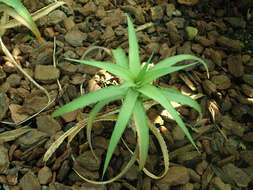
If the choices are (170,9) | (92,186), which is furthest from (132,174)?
(170,9)

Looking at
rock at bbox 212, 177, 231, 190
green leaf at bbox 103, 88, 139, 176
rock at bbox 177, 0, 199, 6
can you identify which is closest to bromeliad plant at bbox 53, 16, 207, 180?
green leaf at bbox 103, 88, 139, 176

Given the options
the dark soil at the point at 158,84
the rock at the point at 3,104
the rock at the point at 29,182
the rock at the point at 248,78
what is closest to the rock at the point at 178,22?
the dark soil at the point at 158,84

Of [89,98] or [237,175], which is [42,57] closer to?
[89,98]

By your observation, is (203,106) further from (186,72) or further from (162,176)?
(162,176)

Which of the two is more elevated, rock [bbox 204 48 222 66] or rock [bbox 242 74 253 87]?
rock [bbox 204 48 222 66]

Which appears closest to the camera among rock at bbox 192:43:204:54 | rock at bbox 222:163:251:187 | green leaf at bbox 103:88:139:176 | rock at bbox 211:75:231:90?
green leaf at bbox 103:88:139:176

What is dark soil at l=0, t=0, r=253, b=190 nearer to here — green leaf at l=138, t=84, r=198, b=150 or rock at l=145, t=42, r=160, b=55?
rock at l=145, t=42, r=160, b=55

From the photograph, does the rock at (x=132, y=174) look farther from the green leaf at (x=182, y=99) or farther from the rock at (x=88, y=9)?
the rock at (x=88, y=9)
